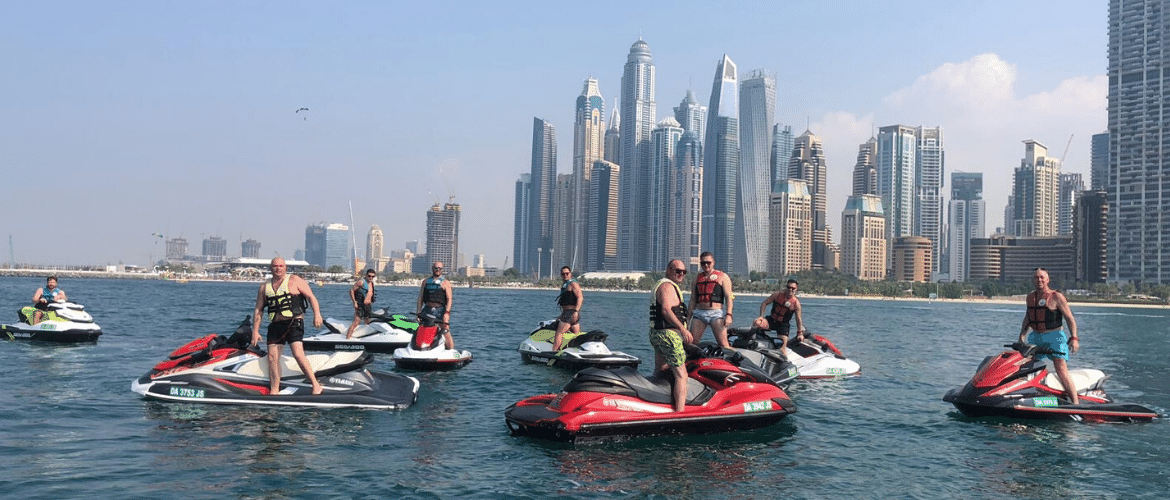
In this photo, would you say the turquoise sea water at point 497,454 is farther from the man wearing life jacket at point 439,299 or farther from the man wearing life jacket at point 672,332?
the man wearing life jacket at point 439,299

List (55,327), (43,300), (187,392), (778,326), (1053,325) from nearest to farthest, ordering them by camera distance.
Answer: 1. (187,392)
2. (1053,325)
3. (778,326)
4. (55,327)
5. (43,300)

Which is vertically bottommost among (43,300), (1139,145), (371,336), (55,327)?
(371,336)

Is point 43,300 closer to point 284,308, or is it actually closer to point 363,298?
point 363,298

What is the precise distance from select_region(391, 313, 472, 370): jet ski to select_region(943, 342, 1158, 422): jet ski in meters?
9.77

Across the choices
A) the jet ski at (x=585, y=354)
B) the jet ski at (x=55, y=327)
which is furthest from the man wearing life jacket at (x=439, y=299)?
the jet ski at (x=55, y=327)

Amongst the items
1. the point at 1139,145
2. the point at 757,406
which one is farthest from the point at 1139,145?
the point at 757,406

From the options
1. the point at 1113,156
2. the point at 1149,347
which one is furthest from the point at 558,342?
the point at 1113,156

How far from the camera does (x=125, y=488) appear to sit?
8.09m

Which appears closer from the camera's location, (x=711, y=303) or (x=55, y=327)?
(x=711, y=303)

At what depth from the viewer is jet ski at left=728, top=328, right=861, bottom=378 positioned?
16031mm

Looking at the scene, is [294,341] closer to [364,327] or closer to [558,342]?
[558,342]

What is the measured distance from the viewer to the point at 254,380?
41.3 ft

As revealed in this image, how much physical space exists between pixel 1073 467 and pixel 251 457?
968cm

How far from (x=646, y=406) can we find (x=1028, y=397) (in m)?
6.37
